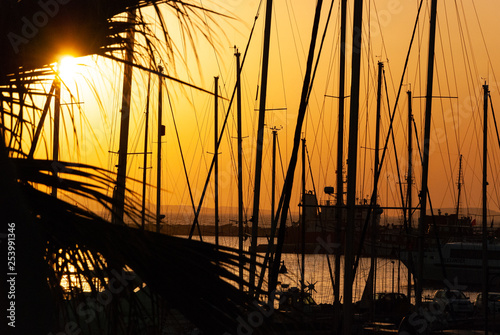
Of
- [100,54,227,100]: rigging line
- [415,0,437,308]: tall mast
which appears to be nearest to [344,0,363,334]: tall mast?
[415,0,437,308]: tall mast

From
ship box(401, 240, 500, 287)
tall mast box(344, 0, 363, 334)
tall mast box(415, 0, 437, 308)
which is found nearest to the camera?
tall mast box(344, 0, 363, 334)

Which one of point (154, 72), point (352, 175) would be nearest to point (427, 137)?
point (352, 175)

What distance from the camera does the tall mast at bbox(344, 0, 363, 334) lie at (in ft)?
31.4

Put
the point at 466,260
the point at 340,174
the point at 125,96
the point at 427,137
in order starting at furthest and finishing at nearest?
the point at 466,260, the point at 340,174, the point at 427,137, the point at 125,96

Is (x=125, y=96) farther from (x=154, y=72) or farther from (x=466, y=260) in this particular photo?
(x=466, y=260)

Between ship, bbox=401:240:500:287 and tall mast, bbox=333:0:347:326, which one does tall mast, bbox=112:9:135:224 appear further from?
ship, bbox=401:240:500:287

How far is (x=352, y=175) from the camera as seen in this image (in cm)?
969

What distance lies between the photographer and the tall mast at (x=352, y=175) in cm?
957

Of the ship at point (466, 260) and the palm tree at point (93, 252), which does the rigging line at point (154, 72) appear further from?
the ship at point (466, 260)

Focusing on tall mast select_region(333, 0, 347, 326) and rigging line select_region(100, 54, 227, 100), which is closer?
rigging line select_region(100, 54, 227, 100)

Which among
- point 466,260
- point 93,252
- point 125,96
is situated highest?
point 125,96

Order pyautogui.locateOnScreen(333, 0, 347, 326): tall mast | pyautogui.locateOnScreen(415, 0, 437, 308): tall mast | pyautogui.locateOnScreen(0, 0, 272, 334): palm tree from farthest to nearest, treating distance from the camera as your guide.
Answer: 1. pyautogui.locateOnScreen(415, 0, 437, 308): tall mast
2. pyautogui.locateOnScreen(333, 0, 347, 326): tall mast
3. pyautogui.locateOnScreen(0, 0, 272, 334): palm tree

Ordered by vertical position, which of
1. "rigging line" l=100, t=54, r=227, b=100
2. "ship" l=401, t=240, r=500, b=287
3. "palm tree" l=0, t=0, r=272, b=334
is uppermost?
"rigging line" l=100, t=54, r=227, b=100

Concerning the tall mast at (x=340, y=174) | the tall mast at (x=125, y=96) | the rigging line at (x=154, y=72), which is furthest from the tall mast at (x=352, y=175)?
the rigging line at (x=154, y=72)
